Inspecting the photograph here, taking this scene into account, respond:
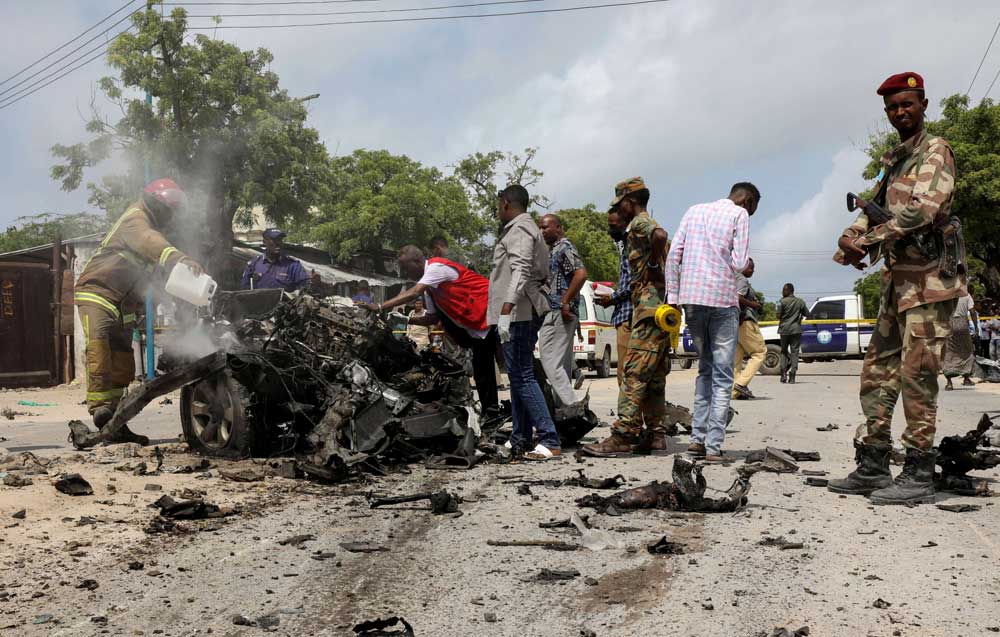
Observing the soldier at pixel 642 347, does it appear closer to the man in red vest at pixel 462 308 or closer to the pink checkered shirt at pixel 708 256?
the pink checkered shirt at pixel 708 256

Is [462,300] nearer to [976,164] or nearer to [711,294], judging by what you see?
[711,294]

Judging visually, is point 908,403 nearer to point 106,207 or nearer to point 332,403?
point 332,403

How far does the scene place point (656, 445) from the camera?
25.3ft

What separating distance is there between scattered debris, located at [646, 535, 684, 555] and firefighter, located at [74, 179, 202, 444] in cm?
535

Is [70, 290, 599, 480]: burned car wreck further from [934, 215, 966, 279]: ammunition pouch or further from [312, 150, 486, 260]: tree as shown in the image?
[312, 150, 486, 260]: tree

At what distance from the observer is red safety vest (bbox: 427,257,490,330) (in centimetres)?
824

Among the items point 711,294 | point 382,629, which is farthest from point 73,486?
point 711,294

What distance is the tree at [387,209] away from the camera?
4209 cm

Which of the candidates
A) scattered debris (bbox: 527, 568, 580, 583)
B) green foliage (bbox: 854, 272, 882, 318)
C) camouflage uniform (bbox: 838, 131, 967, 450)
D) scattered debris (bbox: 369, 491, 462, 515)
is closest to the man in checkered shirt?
camouflage uniform (bbox: 838, 131, 967, 450)

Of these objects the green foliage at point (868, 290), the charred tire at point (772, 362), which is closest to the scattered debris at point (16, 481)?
the charred tire at point (772, 362)

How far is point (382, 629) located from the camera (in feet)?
10.2

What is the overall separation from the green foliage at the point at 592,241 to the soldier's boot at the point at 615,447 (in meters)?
43.9

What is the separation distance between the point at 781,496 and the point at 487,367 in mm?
3641

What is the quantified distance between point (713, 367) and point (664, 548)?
2974mm
